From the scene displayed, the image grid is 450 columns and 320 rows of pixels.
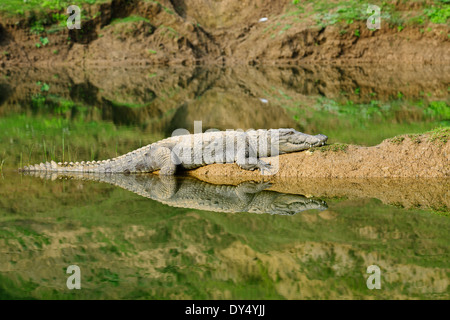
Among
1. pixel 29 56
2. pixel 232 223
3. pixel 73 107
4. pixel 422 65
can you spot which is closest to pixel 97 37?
pixel 29 56

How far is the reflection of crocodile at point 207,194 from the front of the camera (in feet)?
20.8

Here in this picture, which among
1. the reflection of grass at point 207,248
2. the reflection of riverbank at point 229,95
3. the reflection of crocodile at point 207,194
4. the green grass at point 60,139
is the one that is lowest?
the reflection of grass at point 207,248

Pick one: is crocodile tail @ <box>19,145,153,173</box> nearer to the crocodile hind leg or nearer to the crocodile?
the crocodile

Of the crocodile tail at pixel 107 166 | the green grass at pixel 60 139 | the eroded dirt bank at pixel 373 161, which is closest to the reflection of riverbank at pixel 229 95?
the green grass at pixel 60 139

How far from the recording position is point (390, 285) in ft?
13.8

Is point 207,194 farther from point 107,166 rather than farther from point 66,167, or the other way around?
point 66,167

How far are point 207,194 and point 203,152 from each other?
1299 millimetres

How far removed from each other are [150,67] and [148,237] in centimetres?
2601

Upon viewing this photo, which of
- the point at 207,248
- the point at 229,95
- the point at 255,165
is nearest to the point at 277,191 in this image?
the point at 255,165

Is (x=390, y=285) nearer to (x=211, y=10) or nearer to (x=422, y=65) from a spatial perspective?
(x=422, y=65)

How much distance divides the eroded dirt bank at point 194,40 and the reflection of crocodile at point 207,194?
78.6 feet

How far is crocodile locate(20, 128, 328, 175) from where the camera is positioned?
8039 mm

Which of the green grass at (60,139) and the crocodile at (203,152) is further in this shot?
the green grass at (60,139)

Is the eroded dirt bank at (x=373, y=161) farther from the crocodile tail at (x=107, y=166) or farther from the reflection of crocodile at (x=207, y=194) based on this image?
the crocodile tail at (x=107, y=166)
